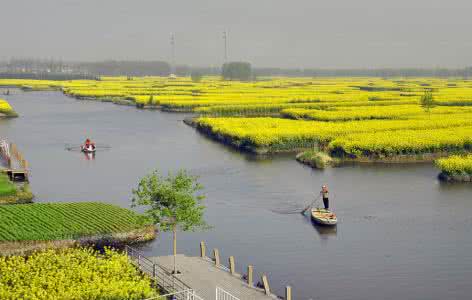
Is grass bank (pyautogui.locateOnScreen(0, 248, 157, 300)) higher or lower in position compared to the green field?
higher

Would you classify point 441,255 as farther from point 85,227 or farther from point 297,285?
point 85,227

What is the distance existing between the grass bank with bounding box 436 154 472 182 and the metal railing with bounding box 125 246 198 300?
30.0 meters

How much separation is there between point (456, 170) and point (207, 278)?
30.5 m

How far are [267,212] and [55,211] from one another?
11.9 m

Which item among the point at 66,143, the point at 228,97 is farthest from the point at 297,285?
the point at 228,97

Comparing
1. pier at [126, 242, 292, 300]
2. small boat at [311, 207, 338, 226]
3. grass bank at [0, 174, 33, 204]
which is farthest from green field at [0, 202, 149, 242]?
small boat at [311, 207, 338, 226]

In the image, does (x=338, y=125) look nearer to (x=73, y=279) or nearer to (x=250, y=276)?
(x=250, y=276)

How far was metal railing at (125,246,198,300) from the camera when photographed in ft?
84.1

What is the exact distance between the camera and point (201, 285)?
27516mm

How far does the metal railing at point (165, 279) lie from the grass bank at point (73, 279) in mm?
620

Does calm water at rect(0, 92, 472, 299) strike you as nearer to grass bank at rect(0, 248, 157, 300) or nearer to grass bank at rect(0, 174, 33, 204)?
grass bank at rect(0, 174, 33, 204)

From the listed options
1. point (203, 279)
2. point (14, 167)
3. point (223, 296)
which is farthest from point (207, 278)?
point (14, 167)

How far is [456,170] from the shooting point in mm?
53906

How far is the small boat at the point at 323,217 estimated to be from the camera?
39.2 meters
